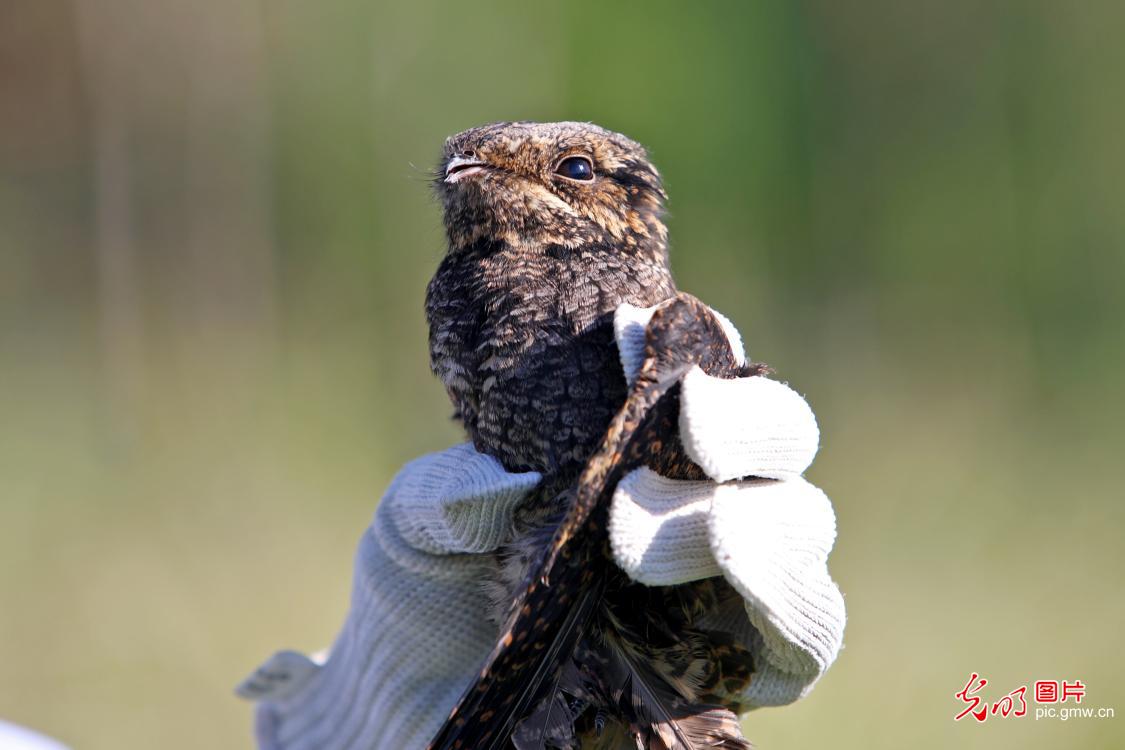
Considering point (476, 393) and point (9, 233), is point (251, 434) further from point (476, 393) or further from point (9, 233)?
point (476, 393)

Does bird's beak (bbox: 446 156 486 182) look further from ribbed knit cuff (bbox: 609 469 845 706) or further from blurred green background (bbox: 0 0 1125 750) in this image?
blurred green background (bbox: 0 0 1125 750)

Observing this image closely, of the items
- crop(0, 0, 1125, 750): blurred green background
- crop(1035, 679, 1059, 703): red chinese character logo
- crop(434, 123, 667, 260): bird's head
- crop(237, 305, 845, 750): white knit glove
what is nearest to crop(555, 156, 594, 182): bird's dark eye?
crop(434, 123, 667, 260): bird's head

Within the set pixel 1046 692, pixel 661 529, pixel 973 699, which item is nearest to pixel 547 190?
pixel 661 529

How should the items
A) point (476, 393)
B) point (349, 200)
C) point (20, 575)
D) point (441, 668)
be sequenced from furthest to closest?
1. point (349, 200)
2. point (20, 575)
3. point (441, 668)
4. point (476, 393)

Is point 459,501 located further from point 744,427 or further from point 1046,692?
point 1046,692

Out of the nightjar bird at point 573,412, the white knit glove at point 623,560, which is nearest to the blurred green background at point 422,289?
the white knit glove at point 623,560

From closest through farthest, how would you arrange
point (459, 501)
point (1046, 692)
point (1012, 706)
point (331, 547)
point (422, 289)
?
point (459, 501) → point (1012, 706) → point (1046, 692) → point (331, 547) → point (422, 289)

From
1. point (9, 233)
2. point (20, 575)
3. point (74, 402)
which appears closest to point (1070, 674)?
point (20, 575)

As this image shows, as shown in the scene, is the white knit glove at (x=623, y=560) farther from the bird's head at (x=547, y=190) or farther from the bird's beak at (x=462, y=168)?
the bird's beak at (x=462, y=168)
